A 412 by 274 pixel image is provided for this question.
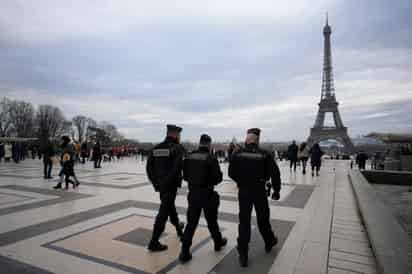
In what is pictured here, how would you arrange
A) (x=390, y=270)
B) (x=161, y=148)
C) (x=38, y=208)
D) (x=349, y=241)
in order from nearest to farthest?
1. (x=390, y=270)
2. (x=161, y=148)
3. (x=349, y=241)
4. (x=38, y=208)

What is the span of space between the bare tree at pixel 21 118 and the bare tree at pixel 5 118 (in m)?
0.64

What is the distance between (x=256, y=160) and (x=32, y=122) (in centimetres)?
6028

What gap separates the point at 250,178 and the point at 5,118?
6016cm

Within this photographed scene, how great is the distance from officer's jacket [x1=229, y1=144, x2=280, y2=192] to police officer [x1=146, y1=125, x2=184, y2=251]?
2.57ft

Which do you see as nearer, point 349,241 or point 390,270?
point 390,270

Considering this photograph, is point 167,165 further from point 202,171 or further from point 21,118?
point 21,118

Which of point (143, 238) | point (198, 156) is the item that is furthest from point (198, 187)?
point (143, 238)

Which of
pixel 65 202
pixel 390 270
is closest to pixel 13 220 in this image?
pixel 65 202

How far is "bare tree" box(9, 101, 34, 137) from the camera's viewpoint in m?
48.2

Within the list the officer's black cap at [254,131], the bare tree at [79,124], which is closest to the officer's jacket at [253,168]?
the officer's black cap at [254,131]

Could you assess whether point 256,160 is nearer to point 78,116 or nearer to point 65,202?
point 65,202

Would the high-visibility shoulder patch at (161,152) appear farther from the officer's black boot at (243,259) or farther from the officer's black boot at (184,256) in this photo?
the officer's black boot at (243,259)

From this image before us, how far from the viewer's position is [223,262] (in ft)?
10.7

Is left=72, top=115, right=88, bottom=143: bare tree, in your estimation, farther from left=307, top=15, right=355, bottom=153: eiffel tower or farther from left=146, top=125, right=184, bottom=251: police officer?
left=146, top=125, right=184, bottom=251: police officer
